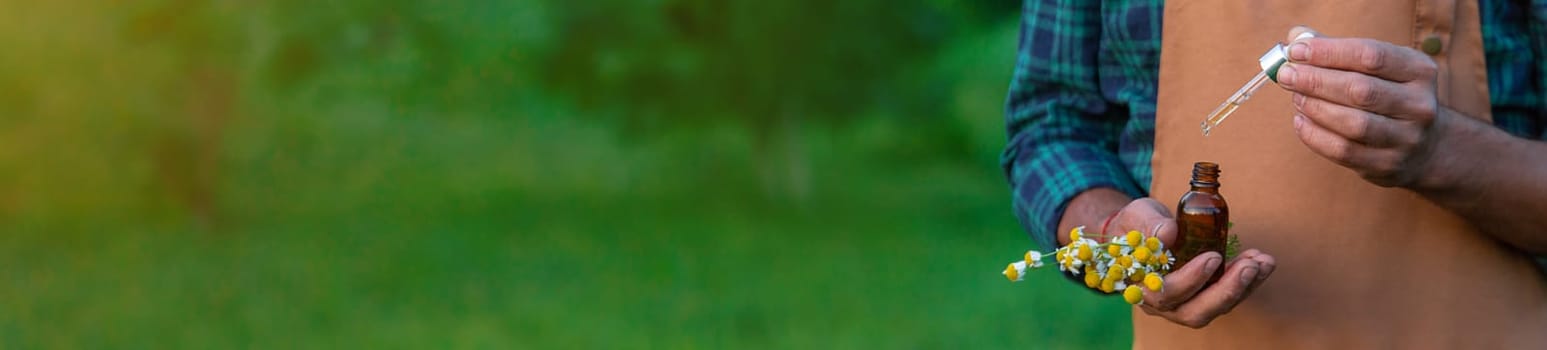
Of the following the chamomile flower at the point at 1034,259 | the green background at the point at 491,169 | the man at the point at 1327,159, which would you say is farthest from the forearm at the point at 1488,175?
the green background at the point at 491,169

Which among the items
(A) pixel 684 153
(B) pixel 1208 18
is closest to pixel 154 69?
(A) pixel 684 153

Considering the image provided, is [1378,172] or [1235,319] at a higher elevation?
[1378,172]

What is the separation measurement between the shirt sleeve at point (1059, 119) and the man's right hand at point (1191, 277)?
0.11m

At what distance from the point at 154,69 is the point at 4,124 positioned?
13.5 inches

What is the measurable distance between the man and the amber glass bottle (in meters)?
0.02

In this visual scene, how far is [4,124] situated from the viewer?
313 centimetres

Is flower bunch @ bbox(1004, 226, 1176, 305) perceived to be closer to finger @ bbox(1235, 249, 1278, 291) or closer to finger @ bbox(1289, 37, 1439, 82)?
finger @ bbox(1235, 249, 1278, 291)

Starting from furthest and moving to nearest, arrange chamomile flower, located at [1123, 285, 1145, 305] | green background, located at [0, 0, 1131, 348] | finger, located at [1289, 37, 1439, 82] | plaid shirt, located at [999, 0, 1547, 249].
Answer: green background, located at [0, 0, 1131, 348], plaid shirt, located at [999, 0, 1547, 249], chamomile flower, located at [1123, 285, 1145, 305], finger, located at [1289, 37, 1439, 82]

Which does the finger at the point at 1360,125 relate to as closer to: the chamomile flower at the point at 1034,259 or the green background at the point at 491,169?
the chamomile flower at the point at 1034,259

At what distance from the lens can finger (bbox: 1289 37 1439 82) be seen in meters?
0.88

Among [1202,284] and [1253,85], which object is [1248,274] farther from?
[1253,85]

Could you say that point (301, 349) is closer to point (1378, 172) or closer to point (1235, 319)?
point (1235, 319)

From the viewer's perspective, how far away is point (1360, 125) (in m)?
0.89

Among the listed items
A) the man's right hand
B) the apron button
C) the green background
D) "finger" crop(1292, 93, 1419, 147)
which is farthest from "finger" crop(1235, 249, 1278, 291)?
the green background
